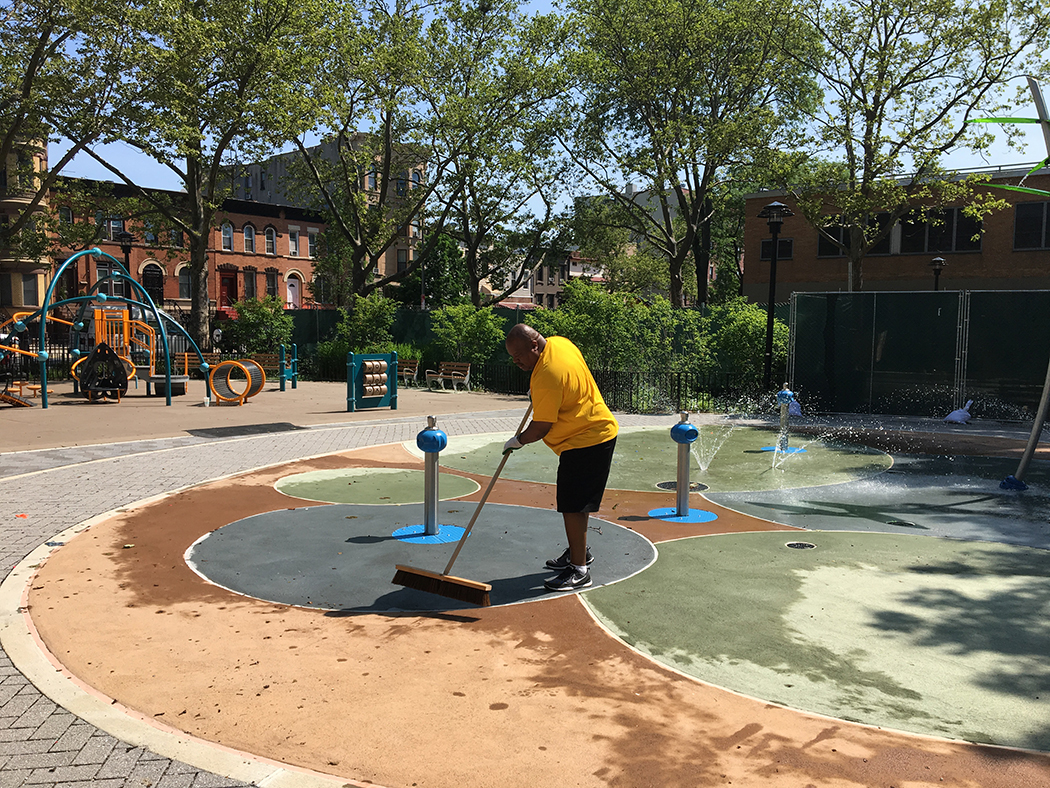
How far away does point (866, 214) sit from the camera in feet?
88.0

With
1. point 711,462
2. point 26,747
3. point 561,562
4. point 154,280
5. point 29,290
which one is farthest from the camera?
point 154,280

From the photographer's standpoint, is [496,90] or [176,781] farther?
[496,90]

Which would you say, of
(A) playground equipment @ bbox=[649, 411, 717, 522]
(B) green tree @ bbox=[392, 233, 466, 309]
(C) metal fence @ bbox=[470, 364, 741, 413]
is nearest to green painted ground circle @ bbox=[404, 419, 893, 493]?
(A) playground equipment @ bbox=[649, 411, 717, 522]

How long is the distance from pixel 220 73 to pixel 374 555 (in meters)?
25.6

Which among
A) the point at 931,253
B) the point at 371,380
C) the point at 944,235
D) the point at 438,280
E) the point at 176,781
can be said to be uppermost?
the point at 944,235

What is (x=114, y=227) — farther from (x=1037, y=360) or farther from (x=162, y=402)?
(x=1037, y=360)

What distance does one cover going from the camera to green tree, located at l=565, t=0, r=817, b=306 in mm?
27875

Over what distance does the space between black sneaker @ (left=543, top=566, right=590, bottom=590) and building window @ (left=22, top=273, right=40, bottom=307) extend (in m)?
54.3

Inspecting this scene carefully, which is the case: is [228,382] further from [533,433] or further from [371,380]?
[533,433]

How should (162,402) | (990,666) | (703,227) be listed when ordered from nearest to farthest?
(990,666) → (162,402) → (703,227)

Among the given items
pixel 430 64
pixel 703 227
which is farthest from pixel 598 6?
pixel 703 227

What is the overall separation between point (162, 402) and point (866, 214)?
23.2 metres

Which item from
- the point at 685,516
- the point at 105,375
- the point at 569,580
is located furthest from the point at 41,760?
the point at 105,375

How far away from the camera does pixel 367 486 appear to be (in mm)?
9375
